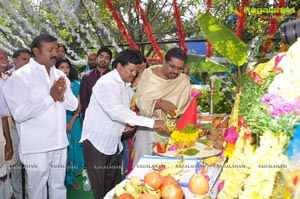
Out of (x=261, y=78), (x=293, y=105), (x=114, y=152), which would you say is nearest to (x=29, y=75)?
(x=114, y=152)

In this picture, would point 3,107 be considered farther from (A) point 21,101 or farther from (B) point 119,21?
(B) point 119,21

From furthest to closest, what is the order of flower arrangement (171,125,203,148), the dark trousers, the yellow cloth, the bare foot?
A: the bare foot → the yellow cloth → the dark trousers → flower arrangement (171,125,203,148)

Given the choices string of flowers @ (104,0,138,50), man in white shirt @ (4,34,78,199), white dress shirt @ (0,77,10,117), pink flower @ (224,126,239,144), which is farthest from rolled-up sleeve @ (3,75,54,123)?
string of flowers @ (104,0,138,50)

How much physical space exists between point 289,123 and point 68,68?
366 cm

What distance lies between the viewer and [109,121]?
3018 mm

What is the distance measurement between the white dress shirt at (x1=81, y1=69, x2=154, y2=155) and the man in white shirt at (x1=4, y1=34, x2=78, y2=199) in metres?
0.27

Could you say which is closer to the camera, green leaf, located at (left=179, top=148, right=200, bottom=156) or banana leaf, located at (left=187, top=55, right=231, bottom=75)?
green leaf, located at (left=179, top=148, right=200, bottom=156)

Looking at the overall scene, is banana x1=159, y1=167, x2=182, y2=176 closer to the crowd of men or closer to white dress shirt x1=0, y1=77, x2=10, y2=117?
the crowd of men

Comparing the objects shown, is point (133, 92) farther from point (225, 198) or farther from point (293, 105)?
point (293, 105)

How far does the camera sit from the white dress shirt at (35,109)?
280 cm

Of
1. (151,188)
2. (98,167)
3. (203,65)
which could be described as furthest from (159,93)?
(151,188)

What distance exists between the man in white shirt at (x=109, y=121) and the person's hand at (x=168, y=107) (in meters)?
0.30

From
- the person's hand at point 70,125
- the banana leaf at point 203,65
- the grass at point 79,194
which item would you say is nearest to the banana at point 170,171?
the banana leaf at point 203,65

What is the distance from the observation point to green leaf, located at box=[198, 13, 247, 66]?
95.1 inches
